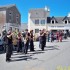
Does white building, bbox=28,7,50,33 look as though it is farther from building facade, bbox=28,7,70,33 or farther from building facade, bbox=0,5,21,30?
building facade, bbox=0,5,21,30

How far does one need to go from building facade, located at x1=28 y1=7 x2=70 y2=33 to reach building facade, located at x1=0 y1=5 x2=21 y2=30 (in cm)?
1274

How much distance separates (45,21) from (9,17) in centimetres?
1752

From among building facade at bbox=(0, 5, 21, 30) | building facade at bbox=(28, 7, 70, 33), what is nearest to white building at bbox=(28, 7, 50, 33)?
building facade at bbox=(28, 7, 70, 33)

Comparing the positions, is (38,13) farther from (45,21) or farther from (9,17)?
(9,17)

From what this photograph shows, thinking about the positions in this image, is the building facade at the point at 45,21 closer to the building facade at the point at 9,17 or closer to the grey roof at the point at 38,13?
the grey roof at the point at 38,13

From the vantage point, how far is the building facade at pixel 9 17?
149 ft

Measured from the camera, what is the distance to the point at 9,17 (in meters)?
46.7

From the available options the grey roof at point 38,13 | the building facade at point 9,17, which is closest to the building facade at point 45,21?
the grey roof at point 38,13

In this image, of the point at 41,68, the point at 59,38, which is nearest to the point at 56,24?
the point at 59,38

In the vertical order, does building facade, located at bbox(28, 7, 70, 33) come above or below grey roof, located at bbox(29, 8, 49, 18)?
below

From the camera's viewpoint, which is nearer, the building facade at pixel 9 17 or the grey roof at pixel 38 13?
the building facade at pixel 9 17

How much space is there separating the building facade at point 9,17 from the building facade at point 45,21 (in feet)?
41.8

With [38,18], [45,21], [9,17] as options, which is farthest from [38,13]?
[9,17]

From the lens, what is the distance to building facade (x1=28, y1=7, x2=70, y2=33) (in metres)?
61.2
